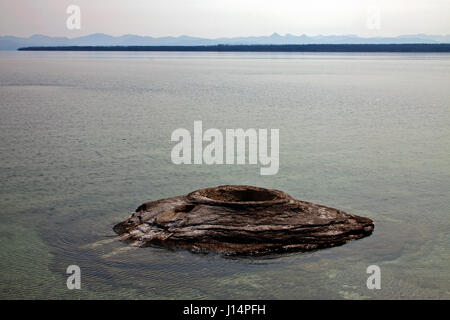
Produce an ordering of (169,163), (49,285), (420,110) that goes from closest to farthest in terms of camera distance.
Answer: (49,285)
(169,163)
(420,110)

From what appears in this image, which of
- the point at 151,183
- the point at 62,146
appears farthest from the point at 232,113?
the point at 151,183

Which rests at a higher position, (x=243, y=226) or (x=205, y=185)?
(x=243, y=226)

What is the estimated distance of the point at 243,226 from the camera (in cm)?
791

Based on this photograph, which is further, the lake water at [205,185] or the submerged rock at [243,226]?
the submerged rock at [243,226]

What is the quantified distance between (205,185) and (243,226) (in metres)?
3.47

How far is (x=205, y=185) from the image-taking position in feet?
37.0

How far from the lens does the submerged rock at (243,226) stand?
7.82 metres

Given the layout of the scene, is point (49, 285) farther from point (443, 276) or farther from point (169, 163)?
point (169, 163)

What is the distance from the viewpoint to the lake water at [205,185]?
279 inches

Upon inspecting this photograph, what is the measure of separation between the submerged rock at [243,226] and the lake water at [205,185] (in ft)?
0.67

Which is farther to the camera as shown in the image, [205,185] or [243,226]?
[205,185]

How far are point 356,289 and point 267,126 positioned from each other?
12.7m
